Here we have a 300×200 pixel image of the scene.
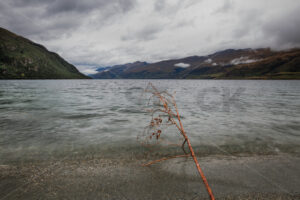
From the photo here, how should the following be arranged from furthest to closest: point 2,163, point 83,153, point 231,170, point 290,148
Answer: point 290,148, point 83,153, point 2,163, point 231,170

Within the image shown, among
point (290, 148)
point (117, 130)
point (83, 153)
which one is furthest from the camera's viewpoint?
point (117, 130)

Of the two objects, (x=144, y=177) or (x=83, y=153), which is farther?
(x=83, y=153)

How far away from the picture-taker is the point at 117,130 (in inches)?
310

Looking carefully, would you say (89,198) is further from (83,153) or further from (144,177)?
(83,153)

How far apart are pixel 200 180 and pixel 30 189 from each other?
12.2 ft

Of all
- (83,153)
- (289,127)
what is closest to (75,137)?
(83,153)

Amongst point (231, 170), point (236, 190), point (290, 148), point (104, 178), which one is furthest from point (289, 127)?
point (104, 178)

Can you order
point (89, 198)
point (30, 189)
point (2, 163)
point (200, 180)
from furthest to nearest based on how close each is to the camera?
1. point (2, 163)
2. point (200, 180)
3. point (30, 189)
4. point (89, 198)

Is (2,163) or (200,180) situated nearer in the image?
(200,180)

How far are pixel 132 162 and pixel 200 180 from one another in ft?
6.42

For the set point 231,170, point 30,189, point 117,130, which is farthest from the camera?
point 117,130

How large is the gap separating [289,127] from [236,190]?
7.83 m

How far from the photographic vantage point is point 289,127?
836 cm

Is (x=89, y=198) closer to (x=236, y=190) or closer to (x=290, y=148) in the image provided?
(x=236, y=190)
